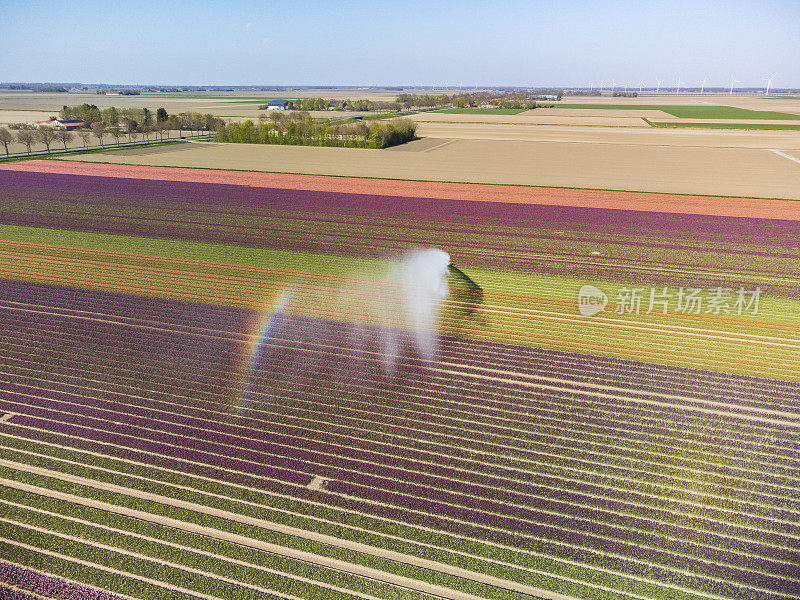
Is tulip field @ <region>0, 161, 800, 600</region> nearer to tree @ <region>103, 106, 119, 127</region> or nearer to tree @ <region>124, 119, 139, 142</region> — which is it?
tree @ <region>124, 119, 139, 142</region>

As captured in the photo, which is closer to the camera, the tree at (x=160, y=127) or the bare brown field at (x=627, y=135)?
the bare brown field at (x=627, y=135)

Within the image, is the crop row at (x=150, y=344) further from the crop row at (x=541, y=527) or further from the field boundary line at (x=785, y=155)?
the field boundary line at (x=785, y=155)

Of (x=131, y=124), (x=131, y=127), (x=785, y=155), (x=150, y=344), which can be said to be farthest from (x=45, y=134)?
(x=785, y=155)

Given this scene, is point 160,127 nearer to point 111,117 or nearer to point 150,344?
point 111,117

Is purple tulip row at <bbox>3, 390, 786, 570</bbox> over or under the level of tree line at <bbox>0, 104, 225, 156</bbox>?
under

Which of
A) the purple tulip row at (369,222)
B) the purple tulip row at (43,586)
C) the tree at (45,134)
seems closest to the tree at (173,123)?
the tree at (45,134)

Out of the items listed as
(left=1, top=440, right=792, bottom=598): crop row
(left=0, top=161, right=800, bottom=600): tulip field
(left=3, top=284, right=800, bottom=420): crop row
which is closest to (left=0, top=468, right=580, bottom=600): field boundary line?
(left=0, top=161, right=800, bottom=600): tulip field

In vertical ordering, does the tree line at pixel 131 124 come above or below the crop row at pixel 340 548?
above
